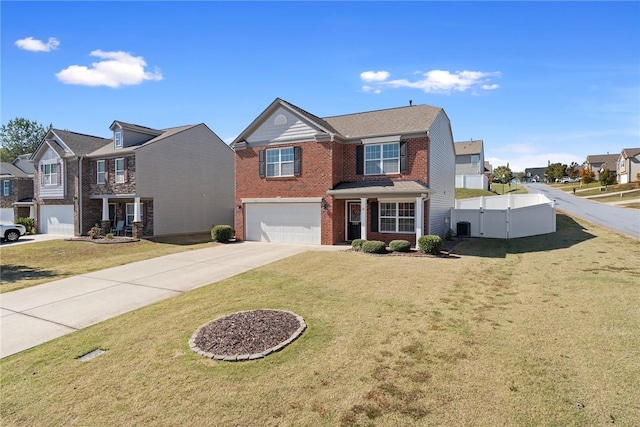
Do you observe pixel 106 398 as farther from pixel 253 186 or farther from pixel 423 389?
pixel 253 186

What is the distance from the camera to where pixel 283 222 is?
21.2m

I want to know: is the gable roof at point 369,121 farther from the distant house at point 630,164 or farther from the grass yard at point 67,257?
the distant house at point 630,164

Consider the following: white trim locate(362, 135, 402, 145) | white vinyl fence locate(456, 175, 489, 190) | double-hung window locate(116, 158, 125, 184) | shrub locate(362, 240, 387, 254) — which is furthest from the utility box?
double-hung window locate(116, 158, 125, 184)

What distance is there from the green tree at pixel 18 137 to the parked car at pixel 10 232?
5154cm

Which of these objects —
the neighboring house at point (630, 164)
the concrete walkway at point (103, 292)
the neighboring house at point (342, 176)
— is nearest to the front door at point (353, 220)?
the neighboring house at point (342, 176)

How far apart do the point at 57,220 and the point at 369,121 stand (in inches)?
→ 1054

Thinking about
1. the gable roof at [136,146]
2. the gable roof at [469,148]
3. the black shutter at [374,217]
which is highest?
the gable roof at [469,148]

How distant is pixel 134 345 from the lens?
6.68 meters

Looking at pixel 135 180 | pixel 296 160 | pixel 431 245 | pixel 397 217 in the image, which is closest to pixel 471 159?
pixel 397 217

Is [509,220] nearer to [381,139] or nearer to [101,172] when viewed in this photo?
[381,139]

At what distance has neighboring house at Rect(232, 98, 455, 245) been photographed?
720 inches

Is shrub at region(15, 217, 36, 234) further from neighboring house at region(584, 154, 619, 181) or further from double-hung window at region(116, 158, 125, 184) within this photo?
neighboring house at region(584, 154, 619, 181)

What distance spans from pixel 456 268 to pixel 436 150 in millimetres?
9142

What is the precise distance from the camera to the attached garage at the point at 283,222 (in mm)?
20172
